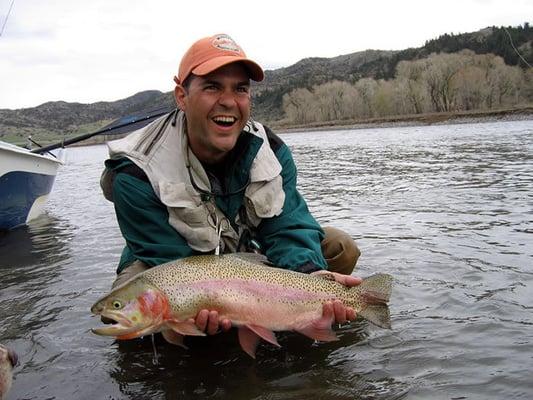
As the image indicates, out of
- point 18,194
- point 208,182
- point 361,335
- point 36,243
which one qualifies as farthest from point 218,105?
point 18,194

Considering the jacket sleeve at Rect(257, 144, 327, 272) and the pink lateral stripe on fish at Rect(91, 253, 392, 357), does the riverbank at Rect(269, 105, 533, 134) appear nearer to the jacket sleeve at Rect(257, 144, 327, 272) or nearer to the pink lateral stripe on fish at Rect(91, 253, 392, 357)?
the jacket sleeve at Rect(257, 144, 327, 272)

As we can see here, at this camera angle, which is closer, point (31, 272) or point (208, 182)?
point (208, 182)

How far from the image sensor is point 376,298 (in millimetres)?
3342

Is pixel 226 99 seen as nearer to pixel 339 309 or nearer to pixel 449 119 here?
pixel 339 309

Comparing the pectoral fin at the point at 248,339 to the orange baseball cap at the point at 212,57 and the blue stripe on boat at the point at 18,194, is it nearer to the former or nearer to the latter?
the orange baseball cap at the point at 212,57

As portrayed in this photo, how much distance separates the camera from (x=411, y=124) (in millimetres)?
66500

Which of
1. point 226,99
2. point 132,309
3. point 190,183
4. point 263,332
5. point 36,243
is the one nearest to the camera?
point 132,309

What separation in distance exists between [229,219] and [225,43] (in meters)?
1.24

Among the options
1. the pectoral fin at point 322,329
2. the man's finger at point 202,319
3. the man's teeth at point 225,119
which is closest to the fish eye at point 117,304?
the man's finger at point 202,319

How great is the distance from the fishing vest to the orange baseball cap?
1.43ft

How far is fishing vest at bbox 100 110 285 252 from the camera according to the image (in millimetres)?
3684

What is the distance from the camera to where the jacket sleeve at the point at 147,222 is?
12.2 ft

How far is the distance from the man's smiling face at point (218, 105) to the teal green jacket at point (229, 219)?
0.25 m

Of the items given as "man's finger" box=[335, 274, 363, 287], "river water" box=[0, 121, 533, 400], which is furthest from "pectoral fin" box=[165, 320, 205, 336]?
"man's finger" box=[335, 274, 363, 287]
